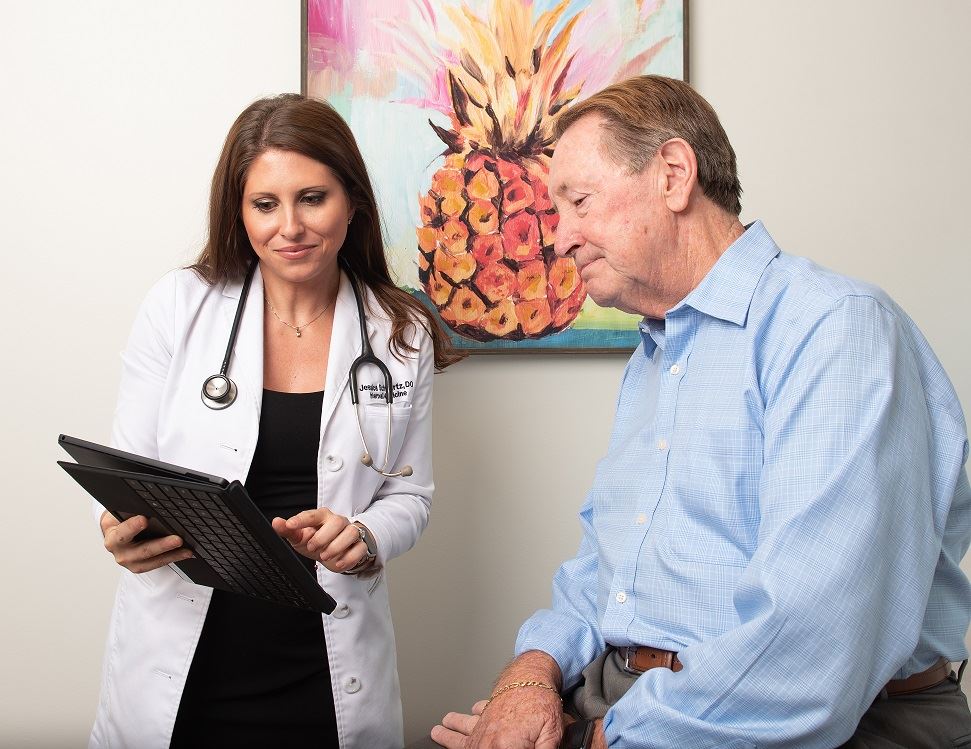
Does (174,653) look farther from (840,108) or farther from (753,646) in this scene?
(840,108)

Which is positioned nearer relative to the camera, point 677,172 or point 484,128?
point 677,172

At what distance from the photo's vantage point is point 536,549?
204cm

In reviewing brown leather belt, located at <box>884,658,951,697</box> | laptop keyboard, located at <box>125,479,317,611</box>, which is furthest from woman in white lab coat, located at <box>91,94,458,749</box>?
brown leather belt, located at <box>884,658,951,697</box>

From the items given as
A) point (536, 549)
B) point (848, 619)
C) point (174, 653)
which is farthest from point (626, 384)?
point (174, 653)

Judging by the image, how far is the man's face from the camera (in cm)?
121

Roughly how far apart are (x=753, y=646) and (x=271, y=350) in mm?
1002

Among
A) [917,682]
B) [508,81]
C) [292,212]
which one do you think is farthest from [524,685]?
[508,81]

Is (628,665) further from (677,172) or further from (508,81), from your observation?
(508,81)

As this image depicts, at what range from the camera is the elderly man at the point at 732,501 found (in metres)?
0.93

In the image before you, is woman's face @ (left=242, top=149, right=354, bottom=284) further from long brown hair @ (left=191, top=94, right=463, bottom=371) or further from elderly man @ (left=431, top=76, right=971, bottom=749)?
elderly man @ (left=431, top=76, right=971, bottom=749)

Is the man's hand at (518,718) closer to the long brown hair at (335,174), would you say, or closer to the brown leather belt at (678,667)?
the brown leather belt at (678,667)

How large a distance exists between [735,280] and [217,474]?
88 centimetres

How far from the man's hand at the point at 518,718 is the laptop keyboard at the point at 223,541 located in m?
0.28

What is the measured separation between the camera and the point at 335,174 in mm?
1550
